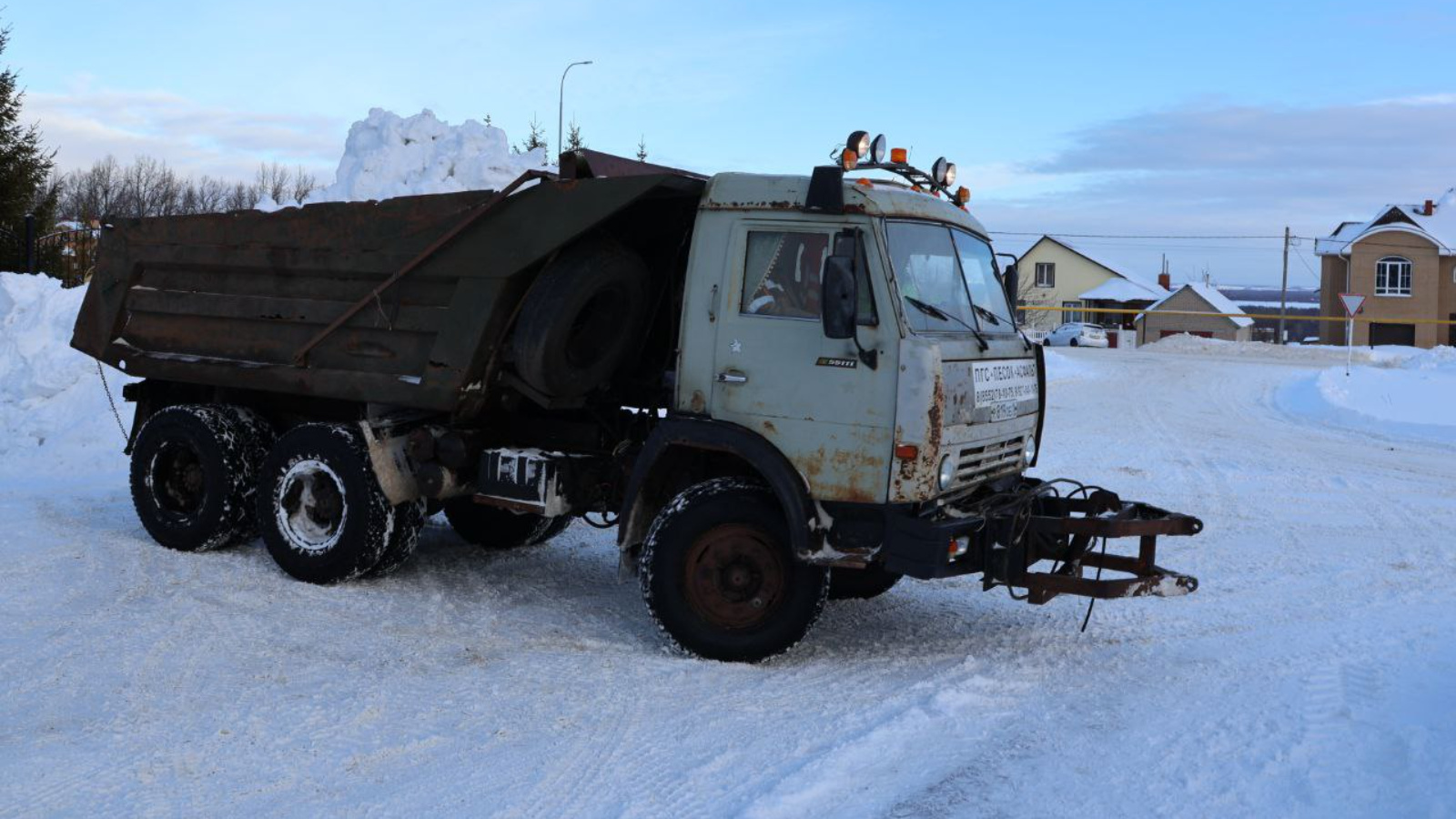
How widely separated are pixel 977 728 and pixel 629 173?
4.12 m

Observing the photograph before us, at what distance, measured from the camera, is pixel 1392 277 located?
190ft

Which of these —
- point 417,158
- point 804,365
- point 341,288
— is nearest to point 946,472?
point 804,365

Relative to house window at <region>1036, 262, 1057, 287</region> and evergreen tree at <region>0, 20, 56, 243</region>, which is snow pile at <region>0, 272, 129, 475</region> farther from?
house window at <region>1036, 262, 1057, 287</region>

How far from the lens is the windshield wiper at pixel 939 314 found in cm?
657

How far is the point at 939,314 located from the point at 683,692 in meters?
2.40

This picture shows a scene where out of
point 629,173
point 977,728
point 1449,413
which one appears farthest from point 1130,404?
point 977,728

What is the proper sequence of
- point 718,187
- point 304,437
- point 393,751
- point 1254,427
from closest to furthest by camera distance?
point 393,751, point 718,187, point 304,437, point 1254,427

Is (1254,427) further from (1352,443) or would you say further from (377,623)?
(377,623)

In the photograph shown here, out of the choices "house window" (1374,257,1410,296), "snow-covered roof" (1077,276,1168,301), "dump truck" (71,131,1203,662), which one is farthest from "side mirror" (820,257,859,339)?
"snow-covered roof" (1077,276,1168,301)

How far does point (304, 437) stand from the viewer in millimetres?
8422

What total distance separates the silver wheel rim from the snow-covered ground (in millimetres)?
332

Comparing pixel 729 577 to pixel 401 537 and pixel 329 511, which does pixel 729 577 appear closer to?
pixel 401 537

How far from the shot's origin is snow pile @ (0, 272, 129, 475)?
13445mm

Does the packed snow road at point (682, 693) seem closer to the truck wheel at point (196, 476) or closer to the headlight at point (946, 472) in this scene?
the truck wheel at point (196, 476)
